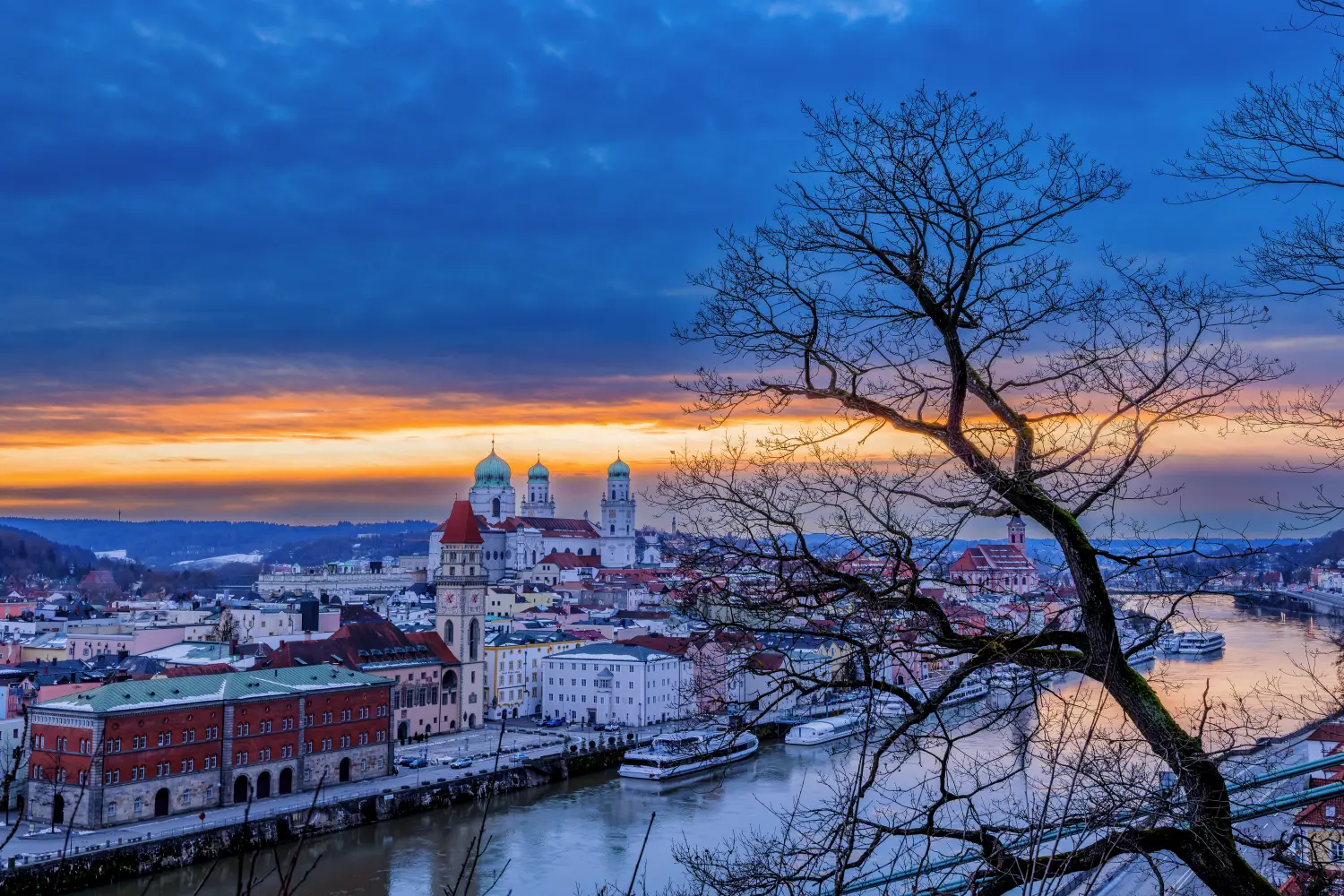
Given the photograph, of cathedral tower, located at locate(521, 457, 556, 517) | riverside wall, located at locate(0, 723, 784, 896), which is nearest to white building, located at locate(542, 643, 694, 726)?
riverside wall, located at locate(0, 723, 784, 896)

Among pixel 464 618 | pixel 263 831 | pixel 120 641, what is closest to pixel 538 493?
pixel 120 641

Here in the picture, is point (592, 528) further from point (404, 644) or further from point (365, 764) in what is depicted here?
point (365, 764)

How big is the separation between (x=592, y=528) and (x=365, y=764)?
36.5 metres

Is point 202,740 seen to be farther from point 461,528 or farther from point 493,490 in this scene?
point 493,490

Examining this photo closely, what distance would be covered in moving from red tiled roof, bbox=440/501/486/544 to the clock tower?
0.07 feet

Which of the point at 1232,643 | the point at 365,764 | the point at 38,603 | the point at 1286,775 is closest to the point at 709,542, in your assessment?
the point at 1286,775

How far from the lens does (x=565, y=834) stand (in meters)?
14.1

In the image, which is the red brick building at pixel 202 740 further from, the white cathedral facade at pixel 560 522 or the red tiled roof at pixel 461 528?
the white cathedral facade at pixel 560 522

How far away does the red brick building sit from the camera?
46.0 feet

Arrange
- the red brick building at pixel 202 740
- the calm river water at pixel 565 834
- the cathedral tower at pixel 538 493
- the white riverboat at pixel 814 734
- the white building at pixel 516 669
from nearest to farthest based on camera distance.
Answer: the calm river water at pixel 565 834, the red brick building at pixel 202 740, the white riverboat at pixel 814 734, the white building at pixel 516 669, the cathedral tower at pixel 538 493

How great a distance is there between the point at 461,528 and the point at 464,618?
7.23ft

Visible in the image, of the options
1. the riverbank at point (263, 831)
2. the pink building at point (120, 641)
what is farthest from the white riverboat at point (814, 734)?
the pink building at point (120, 641)

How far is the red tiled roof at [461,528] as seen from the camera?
2530 cm

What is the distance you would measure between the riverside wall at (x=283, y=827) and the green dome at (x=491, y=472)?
111 feet
